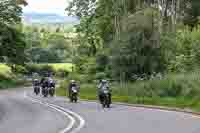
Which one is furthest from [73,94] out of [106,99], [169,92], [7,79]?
[7,79]

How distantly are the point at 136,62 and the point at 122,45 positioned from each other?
1763 millimetres

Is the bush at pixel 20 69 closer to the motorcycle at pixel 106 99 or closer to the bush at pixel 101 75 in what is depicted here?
the bush at pixel 101 75

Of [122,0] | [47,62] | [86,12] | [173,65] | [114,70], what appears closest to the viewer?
[173,65]

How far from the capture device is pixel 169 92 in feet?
117

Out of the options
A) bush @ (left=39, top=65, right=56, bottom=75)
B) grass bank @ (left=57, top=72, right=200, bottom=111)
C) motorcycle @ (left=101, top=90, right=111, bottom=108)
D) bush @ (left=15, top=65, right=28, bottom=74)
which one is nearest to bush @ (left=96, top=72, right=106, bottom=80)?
grass bank @ (left=57, top=72, right=200, bottom=111)

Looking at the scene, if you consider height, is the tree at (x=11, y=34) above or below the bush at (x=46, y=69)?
above

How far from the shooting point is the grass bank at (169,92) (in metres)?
30.5

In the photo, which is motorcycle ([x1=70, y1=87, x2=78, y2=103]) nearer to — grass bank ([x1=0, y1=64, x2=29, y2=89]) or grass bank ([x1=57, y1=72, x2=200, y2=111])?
grass bank ([x1=57, y1=72, x2=200, y2=111])

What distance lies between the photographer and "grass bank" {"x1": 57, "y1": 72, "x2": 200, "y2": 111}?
100 ft

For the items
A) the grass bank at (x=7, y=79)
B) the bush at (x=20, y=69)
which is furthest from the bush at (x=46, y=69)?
the grass bank at (x=7, y=79)

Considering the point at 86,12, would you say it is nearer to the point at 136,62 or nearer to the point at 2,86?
the point at 2,86

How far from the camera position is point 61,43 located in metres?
151

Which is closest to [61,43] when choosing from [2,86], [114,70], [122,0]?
[2,86]

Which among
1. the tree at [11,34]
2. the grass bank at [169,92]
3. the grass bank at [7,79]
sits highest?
the tree at [11,34]
